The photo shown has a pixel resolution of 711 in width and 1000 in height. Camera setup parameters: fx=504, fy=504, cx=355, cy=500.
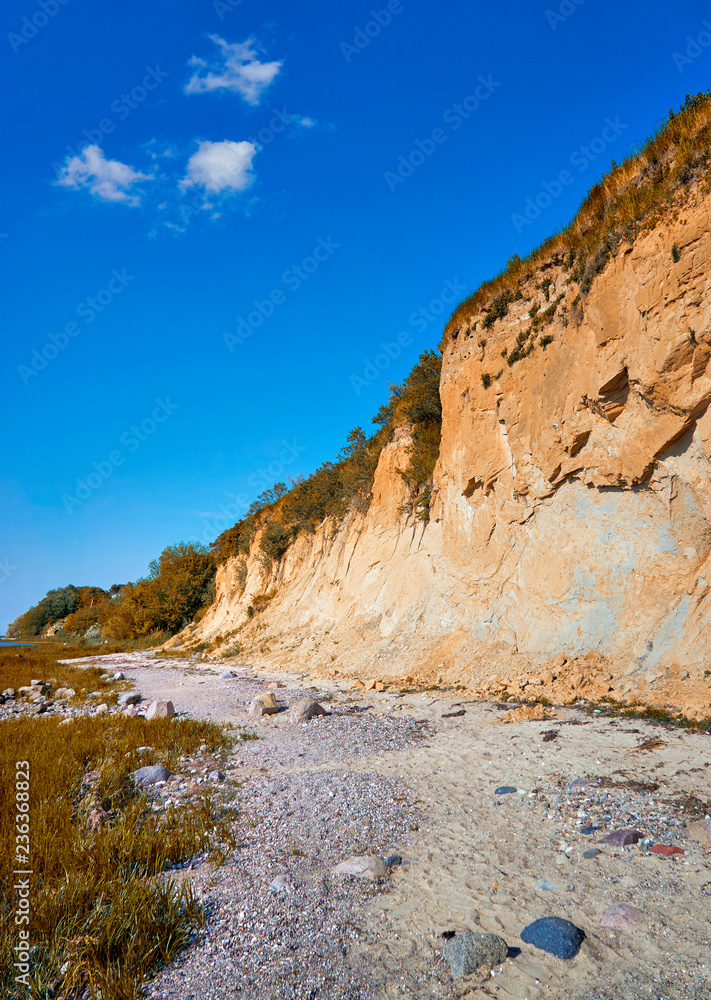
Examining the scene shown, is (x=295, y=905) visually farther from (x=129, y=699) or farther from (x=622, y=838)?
(x=129, y=699)

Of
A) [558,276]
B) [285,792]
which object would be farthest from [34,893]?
[558,276]

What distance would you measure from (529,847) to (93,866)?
3741mm

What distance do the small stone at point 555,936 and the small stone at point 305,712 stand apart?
7158 mm

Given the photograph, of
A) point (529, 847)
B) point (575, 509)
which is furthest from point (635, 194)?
point (529, 847)

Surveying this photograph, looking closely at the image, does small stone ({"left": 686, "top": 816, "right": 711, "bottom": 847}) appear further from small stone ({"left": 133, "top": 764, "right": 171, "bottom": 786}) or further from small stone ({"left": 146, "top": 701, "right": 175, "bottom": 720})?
small stone ({"left": 146, "top": 701, "right": 175, "bottom": 720})

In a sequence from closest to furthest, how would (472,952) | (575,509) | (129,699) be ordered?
(472,952) → (575,509) → (129,699)

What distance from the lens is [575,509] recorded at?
39.2ft

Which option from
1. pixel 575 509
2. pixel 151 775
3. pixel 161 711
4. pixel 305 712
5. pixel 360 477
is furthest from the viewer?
pixel 360 477

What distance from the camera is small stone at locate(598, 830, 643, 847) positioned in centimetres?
436

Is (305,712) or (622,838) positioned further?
(305,712)

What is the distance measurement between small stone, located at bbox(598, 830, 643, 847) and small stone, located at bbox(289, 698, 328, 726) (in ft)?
21.4

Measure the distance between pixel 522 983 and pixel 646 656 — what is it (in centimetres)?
791

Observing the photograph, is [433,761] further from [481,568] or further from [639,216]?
[639,216]

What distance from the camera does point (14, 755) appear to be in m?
6.88
